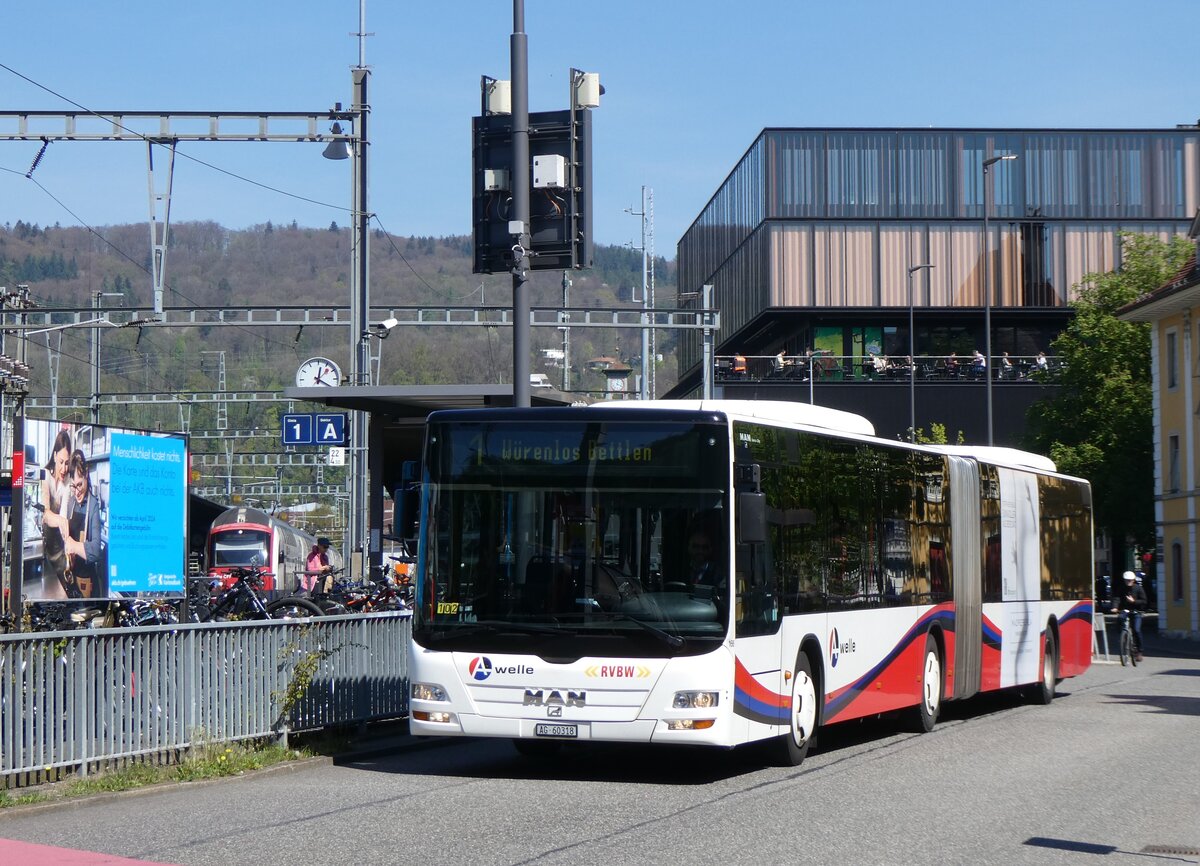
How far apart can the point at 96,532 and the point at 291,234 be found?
496 ft

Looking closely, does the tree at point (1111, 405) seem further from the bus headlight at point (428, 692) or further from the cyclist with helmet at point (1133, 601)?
the bus headlight at point (428, 692)

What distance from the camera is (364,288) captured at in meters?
30.1

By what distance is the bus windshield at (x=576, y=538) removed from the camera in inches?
487

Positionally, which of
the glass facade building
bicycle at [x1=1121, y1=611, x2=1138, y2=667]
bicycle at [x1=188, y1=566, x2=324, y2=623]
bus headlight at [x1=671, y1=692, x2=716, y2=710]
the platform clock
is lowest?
bicycle at [x1=1121, y1=611, x2=1138, y2=667]

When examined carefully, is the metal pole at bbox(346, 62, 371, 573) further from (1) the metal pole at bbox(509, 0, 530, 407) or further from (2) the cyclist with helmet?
(2) the cyclist with helmet

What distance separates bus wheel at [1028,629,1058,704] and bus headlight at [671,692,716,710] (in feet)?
34.5

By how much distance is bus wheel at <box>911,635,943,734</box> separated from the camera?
1717cm

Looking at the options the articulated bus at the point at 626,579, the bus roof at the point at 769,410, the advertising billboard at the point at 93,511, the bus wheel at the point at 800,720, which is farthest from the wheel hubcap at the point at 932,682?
the advertising billboard at the point at 93,511

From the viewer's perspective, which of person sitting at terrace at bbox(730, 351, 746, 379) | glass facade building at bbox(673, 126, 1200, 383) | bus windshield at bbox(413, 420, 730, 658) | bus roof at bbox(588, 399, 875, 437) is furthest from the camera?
glass facade building at bbox(673, 126, 1200, 383)

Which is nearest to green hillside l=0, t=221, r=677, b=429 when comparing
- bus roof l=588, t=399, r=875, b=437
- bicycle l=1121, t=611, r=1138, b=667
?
→ bicycle l=1121, t=611, r=1138, b=667

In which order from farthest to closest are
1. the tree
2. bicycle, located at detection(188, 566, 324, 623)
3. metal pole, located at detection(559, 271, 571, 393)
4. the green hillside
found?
the green hillside < the tree < metal pole, located at detection(559, 271, 571, 393) < bicycle, located at detection(188, 566, 324, 623)

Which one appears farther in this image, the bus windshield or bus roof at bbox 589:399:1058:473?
bus roof at bbox 589:399:1058:473

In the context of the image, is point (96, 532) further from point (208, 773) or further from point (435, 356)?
point (435, 356)

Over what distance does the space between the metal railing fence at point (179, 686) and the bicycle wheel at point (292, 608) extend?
14.4ft
